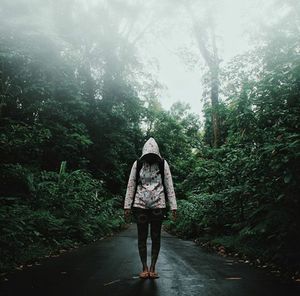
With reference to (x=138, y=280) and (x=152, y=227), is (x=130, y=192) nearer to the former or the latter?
(x=152, y=227)

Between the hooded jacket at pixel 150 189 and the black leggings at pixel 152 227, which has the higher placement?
the hooded jacket at pixel 150 189

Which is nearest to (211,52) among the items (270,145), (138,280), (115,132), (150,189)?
(115,132)

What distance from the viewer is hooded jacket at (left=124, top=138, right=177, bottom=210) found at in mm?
5883

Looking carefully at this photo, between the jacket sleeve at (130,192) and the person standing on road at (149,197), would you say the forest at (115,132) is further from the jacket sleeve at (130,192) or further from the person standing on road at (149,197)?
the jacket sleeve at (130,192)

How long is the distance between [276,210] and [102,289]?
12.0 feet

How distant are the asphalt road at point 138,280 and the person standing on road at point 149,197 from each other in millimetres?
538

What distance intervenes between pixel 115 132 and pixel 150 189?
69.1ft

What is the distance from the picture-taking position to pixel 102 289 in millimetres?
4926

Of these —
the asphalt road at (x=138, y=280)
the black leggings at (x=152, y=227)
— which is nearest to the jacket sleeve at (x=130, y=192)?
the black leggings at (x=152, y=227)

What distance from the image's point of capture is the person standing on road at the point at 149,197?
587 cm

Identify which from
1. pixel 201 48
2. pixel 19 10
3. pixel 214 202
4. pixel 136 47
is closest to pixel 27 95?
pixel 19 10

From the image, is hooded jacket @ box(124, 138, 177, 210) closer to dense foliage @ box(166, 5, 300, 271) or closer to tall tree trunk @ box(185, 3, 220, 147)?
dense foliage @ box(166, 5, 300, 271)

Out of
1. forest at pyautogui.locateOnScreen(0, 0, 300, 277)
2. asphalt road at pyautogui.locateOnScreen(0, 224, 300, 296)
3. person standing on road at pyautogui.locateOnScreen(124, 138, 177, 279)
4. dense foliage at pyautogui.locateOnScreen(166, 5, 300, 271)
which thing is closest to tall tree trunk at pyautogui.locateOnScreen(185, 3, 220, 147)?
forest at pyautogui.locateOnScreen(0, 0, 300, 277)

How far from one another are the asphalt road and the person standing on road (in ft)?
1.77
